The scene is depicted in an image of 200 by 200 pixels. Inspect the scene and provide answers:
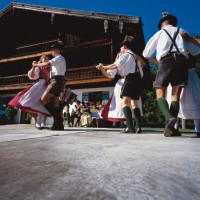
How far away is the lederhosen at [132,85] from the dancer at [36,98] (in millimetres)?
1648

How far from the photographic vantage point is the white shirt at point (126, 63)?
3477mm

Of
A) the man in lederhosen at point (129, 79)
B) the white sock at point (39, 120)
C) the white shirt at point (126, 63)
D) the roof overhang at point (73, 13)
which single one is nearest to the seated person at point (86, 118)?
the roof overhang at point (73, 13)

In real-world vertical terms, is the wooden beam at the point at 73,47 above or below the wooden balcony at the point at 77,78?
above

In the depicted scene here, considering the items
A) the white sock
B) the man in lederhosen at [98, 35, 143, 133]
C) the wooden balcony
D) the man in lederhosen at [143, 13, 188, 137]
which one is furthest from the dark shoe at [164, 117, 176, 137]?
the wooden balcony

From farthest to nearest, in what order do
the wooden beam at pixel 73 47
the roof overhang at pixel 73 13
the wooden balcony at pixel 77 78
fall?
the wooden beam at pixel 73 47
the wooden balcony at pixel 77 78
the roof overhang at pixel 73 13

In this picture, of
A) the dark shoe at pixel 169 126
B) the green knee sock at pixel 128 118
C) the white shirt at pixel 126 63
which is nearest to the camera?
the dark shoe at pixel 169 126

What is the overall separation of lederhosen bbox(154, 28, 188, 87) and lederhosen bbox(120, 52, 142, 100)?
0.80 meters

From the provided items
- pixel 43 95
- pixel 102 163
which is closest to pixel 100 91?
pixel 43 95

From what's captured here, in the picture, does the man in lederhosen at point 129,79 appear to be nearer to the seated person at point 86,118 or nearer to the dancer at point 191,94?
the dancer at point 191,94

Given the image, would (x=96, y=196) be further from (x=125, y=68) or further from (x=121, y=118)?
(x=121, y=118)

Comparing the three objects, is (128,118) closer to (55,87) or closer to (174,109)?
(174,109)

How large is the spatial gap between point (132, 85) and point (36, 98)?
186cm

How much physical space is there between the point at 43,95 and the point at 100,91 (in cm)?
984

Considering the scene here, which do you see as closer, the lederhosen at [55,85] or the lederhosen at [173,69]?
the lederhosen at [173,69]
